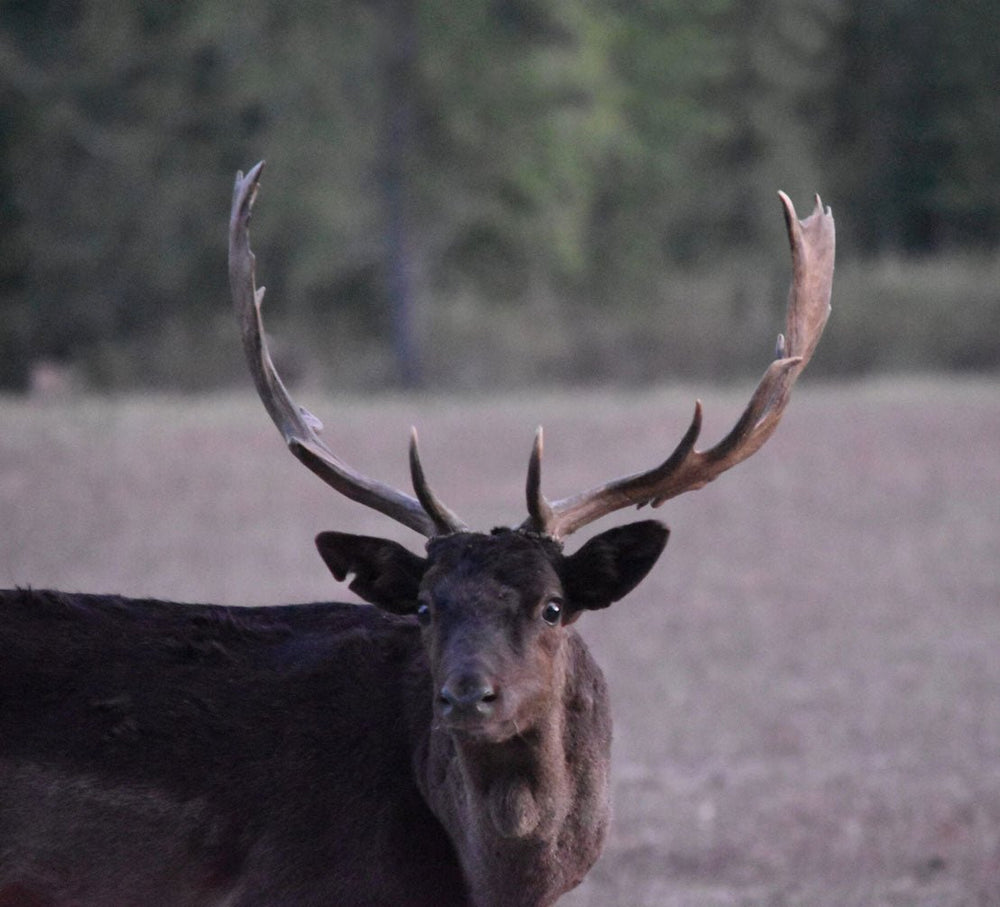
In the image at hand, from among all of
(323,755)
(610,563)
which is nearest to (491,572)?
(610,563)

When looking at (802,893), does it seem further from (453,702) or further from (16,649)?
(16,649)

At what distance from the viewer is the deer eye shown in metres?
5.04

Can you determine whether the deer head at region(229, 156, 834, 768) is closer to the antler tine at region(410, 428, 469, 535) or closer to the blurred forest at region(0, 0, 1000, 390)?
the antler tine at region(410, 428, 469, 535)

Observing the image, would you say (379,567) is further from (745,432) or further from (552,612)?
(745,432)

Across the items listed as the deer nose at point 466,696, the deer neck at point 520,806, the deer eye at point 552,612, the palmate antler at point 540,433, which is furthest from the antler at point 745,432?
the deer nose at point 466,696

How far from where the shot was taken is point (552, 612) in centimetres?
507

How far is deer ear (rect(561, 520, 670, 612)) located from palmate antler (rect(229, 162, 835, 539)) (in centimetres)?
15

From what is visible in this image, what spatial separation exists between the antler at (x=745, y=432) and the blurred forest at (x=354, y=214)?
25.5m

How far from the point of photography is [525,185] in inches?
1385

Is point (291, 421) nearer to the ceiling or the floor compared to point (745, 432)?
nearer to the ceiling

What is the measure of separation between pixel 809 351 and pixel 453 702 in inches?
81.7

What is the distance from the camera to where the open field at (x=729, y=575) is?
784cm

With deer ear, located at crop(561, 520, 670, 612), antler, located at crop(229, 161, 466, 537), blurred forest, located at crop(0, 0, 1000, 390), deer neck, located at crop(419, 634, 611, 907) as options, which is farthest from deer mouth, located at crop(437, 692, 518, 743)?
blurred forest, located at crop(0, 0, 1000, 390)

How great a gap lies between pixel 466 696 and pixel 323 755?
75 centimetres
